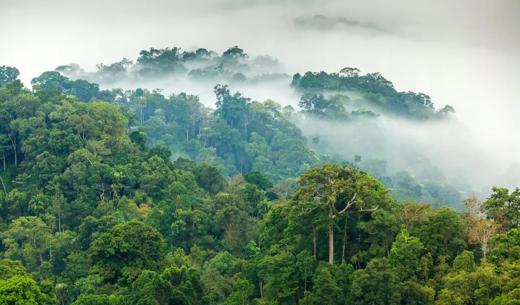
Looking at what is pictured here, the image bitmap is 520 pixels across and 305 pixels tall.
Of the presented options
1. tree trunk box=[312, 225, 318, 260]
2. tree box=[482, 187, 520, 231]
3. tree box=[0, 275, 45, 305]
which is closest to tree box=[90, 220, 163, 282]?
tree box=[0, 275, 45, 305]

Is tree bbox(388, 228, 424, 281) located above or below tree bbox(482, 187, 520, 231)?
below

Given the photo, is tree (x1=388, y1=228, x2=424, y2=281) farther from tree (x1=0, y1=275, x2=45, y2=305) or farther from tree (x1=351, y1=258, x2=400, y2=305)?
tree (x1=0, y1=275, x2=45, y2=305)

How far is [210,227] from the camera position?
1604 inches

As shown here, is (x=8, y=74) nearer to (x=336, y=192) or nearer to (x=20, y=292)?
(x=20, y=292)

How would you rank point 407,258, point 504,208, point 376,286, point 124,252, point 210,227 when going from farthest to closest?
point 210,227 → point 124,252 → point 504,208 → point 407,258 → point 376,286

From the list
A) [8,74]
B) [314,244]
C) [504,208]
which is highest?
[8,74]

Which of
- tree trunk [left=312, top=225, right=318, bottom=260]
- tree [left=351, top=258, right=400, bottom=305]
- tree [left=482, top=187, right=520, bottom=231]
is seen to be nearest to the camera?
tree [left=351, top=258, right=400, bottom=305]

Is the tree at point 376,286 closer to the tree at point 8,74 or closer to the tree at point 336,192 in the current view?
the tree at point 336,192

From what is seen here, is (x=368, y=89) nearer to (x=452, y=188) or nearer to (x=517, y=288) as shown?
(x=452, y=188)

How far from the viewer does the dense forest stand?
29.1m

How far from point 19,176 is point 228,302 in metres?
16.1

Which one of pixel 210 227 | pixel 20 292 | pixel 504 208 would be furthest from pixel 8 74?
pixel 504 208

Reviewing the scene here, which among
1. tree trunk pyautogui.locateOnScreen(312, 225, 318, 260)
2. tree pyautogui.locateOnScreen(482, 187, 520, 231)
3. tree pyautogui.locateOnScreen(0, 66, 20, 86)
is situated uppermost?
tree pyautogui.locateOnScreen(0, 66, 20, 86)

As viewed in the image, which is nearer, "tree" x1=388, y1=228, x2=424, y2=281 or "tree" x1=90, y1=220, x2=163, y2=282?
"tree" x1=388, y1=228, x2=424, y2=281
